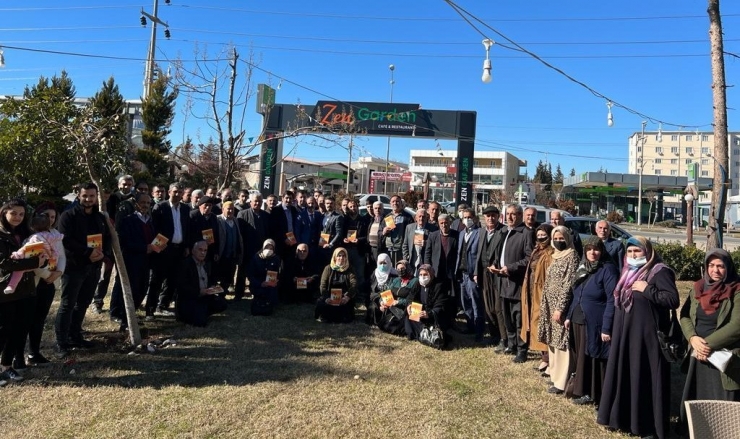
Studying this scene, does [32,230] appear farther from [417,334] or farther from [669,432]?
[669,432]

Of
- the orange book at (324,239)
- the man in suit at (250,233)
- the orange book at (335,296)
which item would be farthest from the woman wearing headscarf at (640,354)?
the man in suit at (250,233)

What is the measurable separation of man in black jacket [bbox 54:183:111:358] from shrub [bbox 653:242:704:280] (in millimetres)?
11175

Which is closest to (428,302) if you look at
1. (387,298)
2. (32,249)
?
(387,298)

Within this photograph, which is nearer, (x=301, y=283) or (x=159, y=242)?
(x=159, y=242)

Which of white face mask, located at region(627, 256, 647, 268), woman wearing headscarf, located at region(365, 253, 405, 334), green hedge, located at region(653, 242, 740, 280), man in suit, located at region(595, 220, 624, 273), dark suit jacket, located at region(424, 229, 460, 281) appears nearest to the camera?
white face mask, located at region(627, 256, 647, 268)

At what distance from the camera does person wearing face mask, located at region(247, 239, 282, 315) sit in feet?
22.9

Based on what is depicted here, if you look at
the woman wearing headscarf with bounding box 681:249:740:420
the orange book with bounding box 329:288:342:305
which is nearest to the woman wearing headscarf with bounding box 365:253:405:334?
the orange book with bounding box 329:288:342:305

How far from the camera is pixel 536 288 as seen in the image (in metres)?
4.92

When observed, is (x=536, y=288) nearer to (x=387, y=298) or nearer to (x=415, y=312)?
(x=415, y=312)

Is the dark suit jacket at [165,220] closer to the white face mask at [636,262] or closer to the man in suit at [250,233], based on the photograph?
the man in suit at [250,233]

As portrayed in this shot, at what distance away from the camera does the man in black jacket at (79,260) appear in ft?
15.7

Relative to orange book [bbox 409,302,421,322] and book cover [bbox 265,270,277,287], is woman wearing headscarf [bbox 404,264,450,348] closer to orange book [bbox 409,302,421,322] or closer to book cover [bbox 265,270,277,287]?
orange book [bbox 409,302,421,322]

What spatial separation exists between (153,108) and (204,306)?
17.8 meters

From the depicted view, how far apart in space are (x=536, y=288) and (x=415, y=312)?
175 cm
